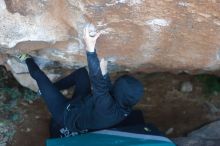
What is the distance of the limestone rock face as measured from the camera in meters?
2.64

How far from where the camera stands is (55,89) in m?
3.32

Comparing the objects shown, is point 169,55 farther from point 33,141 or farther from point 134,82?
point 33,141

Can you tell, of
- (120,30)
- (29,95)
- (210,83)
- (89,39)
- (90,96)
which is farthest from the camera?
(210,83)

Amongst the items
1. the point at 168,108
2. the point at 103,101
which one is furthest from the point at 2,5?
the point at 168,108

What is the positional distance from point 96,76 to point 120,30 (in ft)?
1.16

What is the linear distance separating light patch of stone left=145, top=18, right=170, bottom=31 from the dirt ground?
3.52 feet

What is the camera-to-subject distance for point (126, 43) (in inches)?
120

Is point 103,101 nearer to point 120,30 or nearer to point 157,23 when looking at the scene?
point 120,30

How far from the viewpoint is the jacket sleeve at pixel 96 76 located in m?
2.72

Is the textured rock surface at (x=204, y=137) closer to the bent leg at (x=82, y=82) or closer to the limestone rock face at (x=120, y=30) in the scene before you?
the limestone rock face at (x=120, y=30)

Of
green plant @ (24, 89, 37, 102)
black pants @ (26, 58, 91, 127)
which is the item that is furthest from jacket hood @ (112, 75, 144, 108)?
green plant @ (24, 89, 37, 102)

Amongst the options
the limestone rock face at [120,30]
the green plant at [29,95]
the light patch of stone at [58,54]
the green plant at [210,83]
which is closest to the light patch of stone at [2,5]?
the limestone rock face at [120,30]

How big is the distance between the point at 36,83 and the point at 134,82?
1130 mm

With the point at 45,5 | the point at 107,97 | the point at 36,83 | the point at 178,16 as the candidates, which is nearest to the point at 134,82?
the point at 107,97
